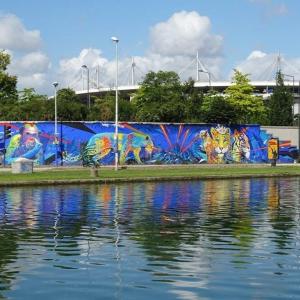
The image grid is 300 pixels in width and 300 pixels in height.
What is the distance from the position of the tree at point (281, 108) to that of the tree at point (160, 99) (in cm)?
1225

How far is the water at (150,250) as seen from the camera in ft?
30.8

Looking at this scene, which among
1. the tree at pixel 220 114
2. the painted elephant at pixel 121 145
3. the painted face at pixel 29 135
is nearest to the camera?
the painted face at pixel 29 135

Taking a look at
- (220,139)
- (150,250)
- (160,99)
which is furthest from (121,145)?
(150,250)

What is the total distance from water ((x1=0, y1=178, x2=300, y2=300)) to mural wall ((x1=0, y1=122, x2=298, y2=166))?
34.3 metres

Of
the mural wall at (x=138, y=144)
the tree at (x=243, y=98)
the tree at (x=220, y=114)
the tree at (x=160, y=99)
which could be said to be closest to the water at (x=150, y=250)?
the mural wall at (x=138, y=144)

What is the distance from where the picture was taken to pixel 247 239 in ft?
46.3

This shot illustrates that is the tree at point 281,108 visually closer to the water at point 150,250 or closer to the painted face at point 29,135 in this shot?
the painted face at point 29,135

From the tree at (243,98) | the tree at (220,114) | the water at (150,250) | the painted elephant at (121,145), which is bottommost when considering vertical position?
the water at (150,250)

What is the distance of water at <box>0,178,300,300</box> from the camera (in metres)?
9.38

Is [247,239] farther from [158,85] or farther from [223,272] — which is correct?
[158,85]

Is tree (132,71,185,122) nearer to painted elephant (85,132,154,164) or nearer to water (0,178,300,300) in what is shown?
painted elephant (85,132,154,164)

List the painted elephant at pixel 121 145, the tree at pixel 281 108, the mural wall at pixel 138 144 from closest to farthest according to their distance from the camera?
the mural wall at pixel 138 144 → the painted elephant at pixel 121 145 → the tree at pixel 281 108

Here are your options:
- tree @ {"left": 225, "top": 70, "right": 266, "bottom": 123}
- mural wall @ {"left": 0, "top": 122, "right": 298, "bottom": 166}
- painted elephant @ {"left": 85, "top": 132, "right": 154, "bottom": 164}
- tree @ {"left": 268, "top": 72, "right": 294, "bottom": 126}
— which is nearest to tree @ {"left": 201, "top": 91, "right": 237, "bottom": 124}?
mural wall @ {"left": 0, "top": 122, "right": 298, "bottom": 166}

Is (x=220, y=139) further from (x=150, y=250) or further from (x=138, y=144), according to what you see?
(x=150, y=250)
